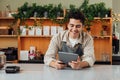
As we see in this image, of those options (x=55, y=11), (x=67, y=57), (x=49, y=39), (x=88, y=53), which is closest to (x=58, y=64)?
(x=67, y=57)

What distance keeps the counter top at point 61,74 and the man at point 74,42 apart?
0.23m

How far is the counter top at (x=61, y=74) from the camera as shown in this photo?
2125 mm

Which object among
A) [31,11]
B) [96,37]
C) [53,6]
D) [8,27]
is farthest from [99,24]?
[8,27]

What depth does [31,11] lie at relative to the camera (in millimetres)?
5227

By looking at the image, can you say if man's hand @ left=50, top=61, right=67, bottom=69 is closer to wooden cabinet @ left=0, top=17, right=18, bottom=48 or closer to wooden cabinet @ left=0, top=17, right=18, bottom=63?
wooden cabinet @ left=0, top=17, right=18, bottom=63

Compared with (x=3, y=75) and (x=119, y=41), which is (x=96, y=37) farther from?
(x=3, y=75)

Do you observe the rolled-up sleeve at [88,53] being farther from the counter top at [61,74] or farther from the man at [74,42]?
the counter top at [61,74]

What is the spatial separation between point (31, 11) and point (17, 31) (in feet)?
1.80

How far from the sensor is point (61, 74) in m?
2.28

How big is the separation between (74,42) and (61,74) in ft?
2.45

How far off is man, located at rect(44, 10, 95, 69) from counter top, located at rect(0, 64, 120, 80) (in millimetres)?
232

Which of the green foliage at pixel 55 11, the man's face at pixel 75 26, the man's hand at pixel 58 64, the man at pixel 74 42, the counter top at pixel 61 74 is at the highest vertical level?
the green foliage at pixel 55 11

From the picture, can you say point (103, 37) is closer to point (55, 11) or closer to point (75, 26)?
point (55, 11)

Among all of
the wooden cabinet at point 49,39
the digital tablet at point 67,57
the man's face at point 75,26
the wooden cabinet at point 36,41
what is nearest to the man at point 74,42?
the man's face at point 75,26
